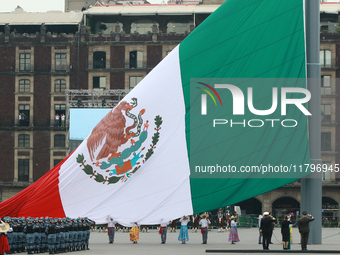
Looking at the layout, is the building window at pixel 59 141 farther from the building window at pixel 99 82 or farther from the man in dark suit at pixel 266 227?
the man in dark suit at pixel 266 227

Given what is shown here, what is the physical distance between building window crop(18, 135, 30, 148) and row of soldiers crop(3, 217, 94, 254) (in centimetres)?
5290

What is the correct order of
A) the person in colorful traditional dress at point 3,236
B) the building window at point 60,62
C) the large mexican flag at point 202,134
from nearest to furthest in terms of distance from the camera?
1. the large mexican flag at point 202,134
2. the person in colorful traditional dress at point 3,236
3. the building window at point 60,62

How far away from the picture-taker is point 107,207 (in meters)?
22.1

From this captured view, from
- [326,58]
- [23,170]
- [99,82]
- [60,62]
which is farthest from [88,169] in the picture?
[326,58]

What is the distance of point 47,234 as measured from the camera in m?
25.3

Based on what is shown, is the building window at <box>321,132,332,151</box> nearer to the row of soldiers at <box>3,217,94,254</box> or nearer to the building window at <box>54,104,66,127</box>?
the building window at <box>54,104,66,127</box>

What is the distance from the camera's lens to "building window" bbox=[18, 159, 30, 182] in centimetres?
7831

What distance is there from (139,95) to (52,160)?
56.7 metres

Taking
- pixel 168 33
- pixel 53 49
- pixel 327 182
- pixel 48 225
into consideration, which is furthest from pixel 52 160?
pixel 48 225

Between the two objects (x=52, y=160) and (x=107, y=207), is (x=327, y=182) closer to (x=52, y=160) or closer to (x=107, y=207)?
(x=52, y=160)

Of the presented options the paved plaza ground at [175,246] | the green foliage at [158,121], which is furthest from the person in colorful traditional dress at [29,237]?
the green foliage at [158,121]

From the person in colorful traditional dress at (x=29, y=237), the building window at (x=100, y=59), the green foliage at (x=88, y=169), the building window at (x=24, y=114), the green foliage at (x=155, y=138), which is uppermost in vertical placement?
the building window at (x=100, y=59)

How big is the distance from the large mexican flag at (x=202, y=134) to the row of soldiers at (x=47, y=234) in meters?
2.59

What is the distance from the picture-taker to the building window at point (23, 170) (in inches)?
Answer: 3083
